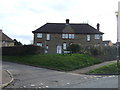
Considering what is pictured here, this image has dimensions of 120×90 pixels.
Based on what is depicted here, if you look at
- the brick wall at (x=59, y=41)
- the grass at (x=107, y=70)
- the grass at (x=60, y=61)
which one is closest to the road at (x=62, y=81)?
the grass at (x=107, y=70)

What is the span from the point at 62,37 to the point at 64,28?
8.31 feet

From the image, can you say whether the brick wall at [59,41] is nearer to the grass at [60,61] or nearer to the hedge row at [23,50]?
the hedge row at [23,50]

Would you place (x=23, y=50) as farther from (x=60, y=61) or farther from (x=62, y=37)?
(x=62, y=37)

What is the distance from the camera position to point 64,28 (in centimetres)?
5950

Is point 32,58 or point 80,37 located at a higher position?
point 80,37

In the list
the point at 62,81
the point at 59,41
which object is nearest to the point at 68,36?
the point at 59,41

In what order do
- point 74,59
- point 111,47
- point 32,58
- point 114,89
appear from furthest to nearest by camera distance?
point 111,47
point 32,58
point 74,59
point 114,89

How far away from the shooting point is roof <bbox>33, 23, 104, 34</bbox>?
191ft

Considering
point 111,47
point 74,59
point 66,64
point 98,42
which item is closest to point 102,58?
point 111,47

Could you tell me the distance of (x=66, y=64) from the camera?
29.7 metres

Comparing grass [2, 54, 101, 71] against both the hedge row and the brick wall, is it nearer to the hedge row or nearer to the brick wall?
the hedge row

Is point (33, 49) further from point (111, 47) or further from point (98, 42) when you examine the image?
point (98, 42)

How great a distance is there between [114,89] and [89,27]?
4764 centimetres

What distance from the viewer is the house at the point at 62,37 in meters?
57.5
